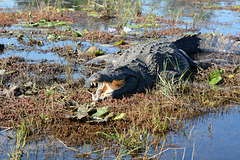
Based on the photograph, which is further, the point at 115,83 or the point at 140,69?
the point at 140,69

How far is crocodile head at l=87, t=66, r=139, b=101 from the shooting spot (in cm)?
433

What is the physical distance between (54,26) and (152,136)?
23.8 feet

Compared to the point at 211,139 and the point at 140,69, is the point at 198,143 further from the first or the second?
the point at 140,69

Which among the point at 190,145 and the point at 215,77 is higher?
the point at 215,77

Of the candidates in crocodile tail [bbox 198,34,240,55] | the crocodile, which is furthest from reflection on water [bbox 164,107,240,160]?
crocodile tail [bbox 198,34,240,55]

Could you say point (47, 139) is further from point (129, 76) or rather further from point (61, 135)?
point (129, 76)

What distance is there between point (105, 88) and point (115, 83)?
185mm

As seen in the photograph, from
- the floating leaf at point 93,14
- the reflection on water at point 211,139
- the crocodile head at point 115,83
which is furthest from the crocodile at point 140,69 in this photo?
the floating leaf at point 93,14

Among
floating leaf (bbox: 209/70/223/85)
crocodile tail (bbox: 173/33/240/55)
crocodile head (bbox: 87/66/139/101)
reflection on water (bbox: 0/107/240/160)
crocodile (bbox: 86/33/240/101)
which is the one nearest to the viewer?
reflection on water (bbox: 0/107/240/160)

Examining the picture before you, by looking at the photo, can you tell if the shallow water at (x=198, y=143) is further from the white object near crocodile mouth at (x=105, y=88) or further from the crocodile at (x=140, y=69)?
the white object near crocodile mouth at (x=105, y=88)

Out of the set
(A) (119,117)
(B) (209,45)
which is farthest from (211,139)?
(B) (209,45)

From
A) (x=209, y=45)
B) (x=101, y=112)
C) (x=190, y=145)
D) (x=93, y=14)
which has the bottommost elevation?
(x=190, y=145)

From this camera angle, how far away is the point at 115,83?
15.4 ft

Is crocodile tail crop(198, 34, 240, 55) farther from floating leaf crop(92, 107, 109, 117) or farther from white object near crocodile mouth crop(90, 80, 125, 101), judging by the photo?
floating leaf crop(92, 107, 109, 117)
